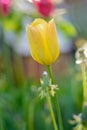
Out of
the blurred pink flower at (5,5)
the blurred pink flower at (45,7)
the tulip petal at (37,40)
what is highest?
the blurred pink flower at (5,5)

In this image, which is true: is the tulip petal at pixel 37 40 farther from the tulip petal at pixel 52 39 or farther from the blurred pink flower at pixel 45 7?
the blurred pink flower at pixel 45 7

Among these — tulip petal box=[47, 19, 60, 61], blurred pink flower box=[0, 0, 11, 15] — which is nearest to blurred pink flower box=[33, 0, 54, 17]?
blurred pink flower box=[0, 0, 11, 15]

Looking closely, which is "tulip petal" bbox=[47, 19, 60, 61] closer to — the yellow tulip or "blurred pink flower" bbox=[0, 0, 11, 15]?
the yellow tulip

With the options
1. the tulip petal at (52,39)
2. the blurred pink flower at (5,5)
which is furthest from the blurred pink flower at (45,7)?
the tulip petal at (52,39)

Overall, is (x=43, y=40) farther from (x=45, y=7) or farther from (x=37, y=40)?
(x=45, y=7)

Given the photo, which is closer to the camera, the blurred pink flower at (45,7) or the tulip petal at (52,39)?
the tulip petal at (52,39)

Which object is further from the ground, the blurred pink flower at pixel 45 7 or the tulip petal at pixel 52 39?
the blurred pink flower at pixel 45 7
